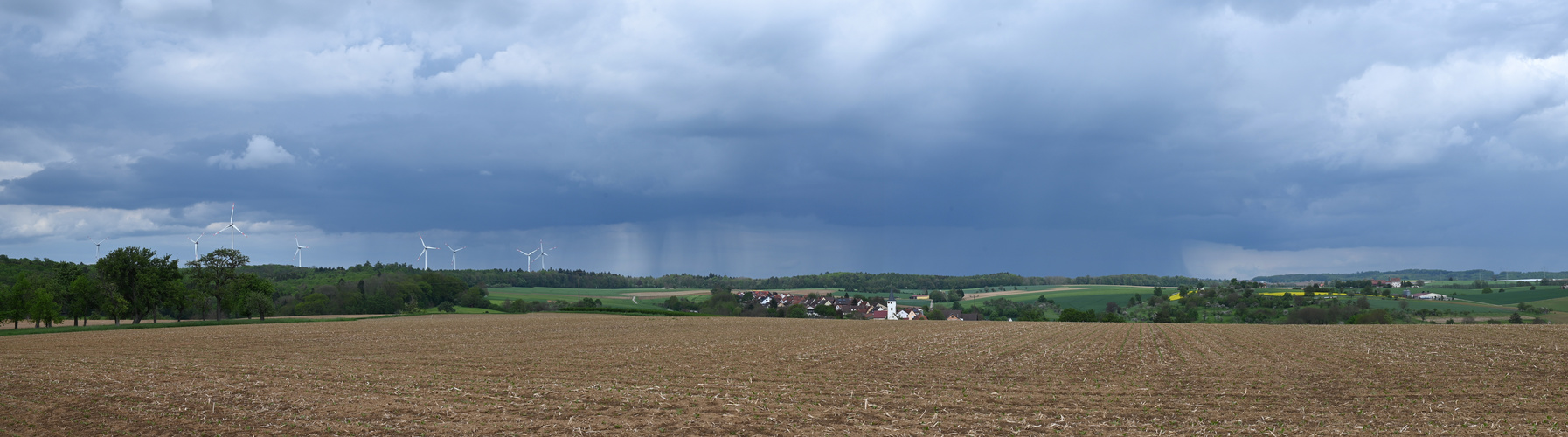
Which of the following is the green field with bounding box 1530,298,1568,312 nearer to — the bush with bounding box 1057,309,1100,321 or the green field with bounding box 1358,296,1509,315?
the green field with bounding box 1358,296,1509,315

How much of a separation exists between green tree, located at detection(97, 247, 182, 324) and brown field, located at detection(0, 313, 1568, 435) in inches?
1689

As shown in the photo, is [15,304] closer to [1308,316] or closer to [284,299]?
[284,299]

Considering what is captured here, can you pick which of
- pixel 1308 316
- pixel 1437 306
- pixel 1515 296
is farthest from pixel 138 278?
pixel 1515 296

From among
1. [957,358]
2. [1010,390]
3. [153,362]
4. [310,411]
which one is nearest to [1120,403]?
[1010,390]

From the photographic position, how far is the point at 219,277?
269ft

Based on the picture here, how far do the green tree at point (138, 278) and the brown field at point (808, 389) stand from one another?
42.9 meters

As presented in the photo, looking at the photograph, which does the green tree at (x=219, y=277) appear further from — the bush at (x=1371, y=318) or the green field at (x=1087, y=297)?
the bush at (x=1371, y=318)

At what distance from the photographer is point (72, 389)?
73.4 feet

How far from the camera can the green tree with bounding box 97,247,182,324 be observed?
73.6 meters

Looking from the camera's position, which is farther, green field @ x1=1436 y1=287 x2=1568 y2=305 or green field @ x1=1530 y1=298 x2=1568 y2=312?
green field @ x1=1436 y1=287 x2=1568 y2=305

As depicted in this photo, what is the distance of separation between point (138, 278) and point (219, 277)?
7933mm

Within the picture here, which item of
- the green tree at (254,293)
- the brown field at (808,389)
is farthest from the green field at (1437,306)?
the green tree at (254,293)

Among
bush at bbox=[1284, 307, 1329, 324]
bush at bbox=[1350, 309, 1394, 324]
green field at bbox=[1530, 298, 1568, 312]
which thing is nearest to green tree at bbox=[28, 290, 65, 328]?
bush at bbox=[1284, 307, 1329, 324]

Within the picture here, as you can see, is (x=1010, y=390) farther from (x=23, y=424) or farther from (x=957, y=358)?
(x=23, y=424)
